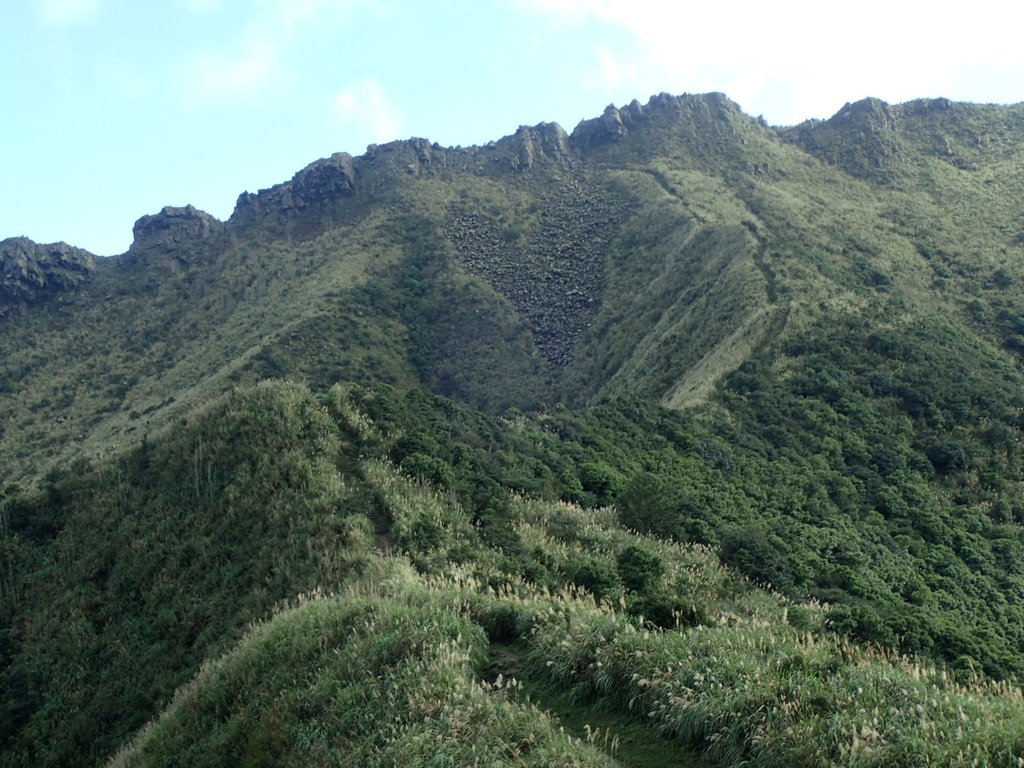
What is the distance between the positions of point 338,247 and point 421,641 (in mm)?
76085

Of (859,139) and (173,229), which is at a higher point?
(173,229)

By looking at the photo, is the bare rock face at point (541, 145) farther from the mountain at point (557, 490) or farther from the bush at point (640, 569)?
the bush at point (640, 569)

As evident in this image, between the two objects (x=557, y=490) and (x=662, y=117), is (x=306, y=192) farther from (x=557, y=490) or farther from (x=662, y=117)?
(x=557, y=490)

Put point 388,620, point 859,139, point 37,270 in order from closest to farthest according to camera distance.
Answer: point 388,620 → point 37,270 → point 859,139

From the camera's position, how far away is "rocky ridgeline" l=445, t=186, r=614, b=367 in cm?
6847

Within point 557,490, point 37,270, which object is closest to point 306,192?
point 37,270

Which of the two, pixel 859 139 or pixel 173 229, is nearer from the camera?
pixel 859 139

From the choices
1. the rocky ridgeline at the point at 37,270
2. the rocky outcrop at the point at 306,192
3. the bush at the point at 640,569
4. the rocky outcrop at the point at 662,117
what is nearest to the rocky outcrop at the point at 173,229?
the rocky outcrop at the point at 306,192

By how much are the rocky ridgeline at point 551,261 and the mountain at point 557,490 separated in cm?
42

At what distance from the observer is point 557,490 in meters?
21.5

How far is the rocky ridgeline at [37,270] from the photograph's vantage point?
78562mm

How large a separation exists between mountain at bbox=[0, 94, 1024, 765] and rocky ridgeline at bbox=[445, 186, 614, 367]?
1.36 ft

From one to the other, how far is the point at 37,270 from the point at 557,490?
80565 millimetres

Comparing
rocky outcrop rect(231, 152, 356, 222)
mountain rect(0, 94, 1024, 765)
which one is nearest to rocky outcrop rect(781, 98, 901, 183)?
mountain rect(0, 94, 1024, 765)
